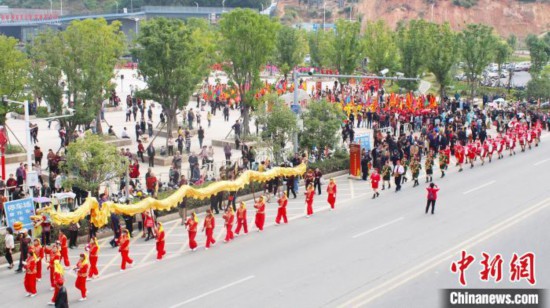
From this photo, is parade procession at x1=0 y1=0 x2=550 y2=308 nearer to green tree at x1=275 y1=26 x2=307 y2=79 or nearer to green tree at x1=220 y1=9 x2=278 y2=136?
green tree at x1=220 y1=9 x2=278 y2=136

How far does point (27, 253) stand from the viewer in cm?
2106

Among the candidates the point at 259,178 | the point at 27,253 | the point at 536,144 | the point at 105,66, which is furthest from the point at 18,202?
the point at 536,144

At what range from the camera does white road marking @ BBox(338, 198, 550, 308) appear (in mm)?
18250

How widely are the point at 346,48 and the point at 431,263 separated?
47.4 metres

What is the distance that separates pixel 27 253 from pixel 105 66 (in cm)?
2073

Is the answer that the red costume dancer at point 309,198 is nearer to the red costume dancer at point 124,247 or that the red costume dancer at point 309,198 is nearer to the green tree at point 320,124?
the green tree at point 320,124

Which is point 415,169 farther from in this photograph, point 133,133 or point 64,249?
point 133,133

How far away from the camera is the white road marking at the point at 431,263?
18250mm

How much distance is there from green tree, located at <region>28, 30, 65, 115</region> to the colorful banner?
48.3ft

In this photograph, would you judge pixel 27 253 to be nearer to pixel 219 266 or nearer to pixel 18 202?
pixel 18 202

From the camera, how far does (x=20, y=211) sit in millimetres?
22672

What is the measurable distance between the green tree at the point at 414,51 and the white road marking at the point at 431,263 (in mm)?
29674

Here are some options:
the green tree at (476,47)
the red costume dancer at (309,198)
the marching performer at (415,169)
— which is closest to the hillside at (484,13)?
the green tree at (476,47)

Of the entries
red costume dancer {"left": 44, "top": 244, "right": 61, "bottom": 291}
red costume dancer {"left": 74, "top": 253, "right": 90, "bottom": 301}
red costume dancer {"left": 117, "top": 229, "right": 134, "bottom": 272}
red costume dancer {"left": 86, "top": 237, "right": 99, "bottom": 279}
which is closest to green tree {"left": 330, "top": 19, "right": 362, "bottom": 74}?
red costume dancer {"left": 117, "top": 229, "right": 134, "bottom": 272}
